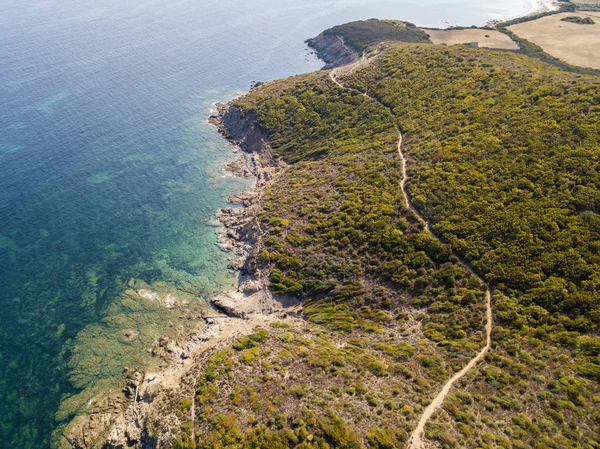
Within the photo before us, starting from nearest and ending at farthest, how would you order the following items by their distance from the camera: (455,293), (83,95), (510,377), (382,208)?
(510,377), (455,293), (382,208), (83,95)

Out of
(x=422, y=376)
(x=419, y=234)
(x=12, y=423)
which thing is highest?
(x=419, y=234)

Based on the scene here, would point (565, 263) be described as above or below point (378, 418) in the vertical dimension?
above

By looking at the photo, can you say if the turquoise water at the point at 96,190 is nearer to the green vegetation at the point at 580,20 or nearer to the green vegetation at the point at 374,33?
the green vegetation at the point at 374,33

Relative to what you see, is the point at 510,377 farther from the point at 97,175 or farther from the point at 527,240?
the point at 97,175

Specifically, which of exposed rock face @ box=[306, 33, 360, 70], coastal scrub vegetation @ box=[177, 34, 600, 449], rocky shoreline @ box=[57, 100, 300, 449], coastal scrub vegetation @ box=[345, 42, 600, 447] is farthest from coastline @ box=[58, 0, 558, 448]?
exposed rock face @ box=[306, 33, 360, 70]

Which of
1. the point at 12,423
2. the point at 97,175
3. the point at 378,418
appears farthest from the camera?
the point at 97,175

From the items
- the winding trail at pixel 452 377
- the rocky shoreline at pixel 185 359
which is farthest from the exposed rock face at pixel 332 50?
the winding trail at pixel 452 377

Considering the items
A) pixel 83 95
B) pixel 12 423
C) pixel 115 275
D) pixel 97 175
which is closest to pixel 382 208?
pixel 115 275

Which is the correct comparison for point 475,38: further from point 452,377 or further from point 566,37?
point 452,377
